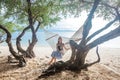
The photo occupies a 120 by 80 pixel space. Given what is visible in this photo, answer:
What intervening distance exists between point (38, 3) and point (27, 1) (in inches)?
26.9

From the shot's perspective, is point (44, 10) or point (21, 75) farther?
point (44, 10)

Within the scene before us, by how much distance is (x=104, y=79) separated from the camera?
860 centimetres

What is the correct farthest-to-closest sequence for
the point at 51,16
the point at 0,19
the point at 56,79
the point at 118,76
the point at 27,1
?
1. the point at 0,19
2. the point at 51,16
3. the point at 27,1
4. the point at 118,76
5. the point at 56,79

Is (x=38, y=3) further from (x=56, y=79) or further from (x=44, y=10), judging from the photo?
(x=56, y=79)

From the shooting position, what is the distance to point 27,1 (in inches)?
444

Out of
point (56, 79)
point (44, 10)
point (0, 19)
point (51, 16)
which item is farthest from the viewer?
point (0, 19)

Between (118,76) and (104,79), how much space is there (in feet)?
3.03

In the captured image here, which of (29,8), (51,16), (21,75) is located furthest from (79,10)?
(51,16)

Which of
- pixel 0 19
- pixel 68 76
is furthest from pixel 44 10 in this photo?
pixel 0 19

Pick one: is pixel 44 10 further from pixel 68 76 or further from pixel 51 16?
pixel 68 76

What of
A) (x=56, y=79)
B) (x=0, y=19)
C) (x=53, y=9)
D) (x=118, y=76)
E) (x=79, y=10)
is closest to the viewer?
(x=56, y=79)

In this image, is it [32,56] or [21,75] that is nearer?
[21,75]

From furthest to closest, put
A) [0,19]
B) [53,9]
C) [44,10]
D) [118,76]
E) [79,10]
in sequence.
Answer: [0,19]
[53,9]
[44,10]
[79,10]
[118,76]

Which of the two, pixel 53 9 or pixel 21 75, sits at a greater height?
pixel 53 9
